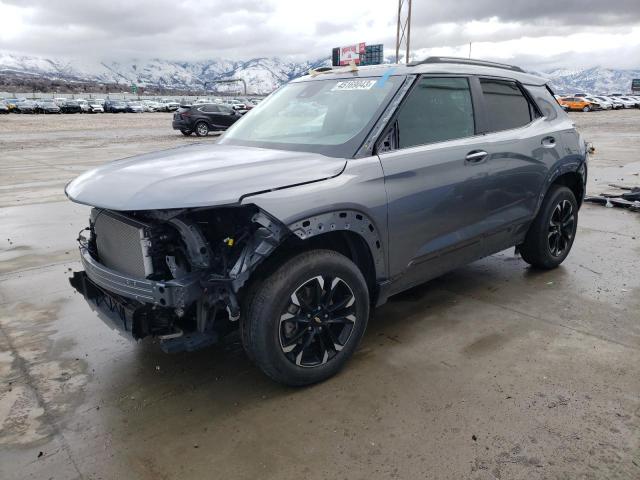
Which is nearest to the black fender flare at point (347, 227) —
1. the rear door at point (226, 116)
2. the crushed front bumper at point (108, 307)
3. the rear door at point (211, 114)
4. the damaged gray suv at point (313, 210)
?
the damaged gray suv at point (313, 210)

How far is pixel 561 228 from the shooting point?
4922 millimetres

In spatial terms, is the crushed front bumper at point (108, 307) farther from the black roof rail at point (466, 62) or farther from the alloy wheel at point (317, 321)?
the black roof rail at point (466, 62)

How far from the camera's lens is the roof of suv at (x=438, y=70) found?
371 centimetres

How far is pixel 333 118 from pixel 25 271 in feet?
11.8

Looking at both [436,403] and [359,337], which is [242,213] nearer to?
[359,337]

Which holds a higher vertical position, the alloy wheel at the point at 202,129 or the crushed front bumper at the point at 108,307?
the crushed front bumper at the point at 108,307

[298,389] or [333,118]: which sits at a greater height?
[333,118]

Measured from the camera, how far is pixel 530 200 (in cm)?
441

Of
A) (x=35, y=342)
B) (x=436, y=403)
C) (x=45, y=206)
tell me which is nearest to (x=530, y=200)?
(x=436, y=403)

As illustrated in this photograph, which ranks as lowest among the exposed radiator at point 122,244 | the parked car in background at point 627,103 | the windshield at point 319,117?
the parked car in background at point 627,103

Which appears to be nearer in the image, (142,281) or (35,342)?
(142,281)

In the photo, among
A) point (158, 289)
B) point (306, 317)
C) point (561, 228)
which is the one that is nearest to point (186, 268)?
point (158, 289)

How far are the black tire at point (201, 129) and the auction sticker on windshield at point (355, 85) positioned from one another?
2102cm

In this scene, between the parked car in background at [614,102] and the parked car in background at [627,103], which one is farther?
the parked car in background at [627,103]
